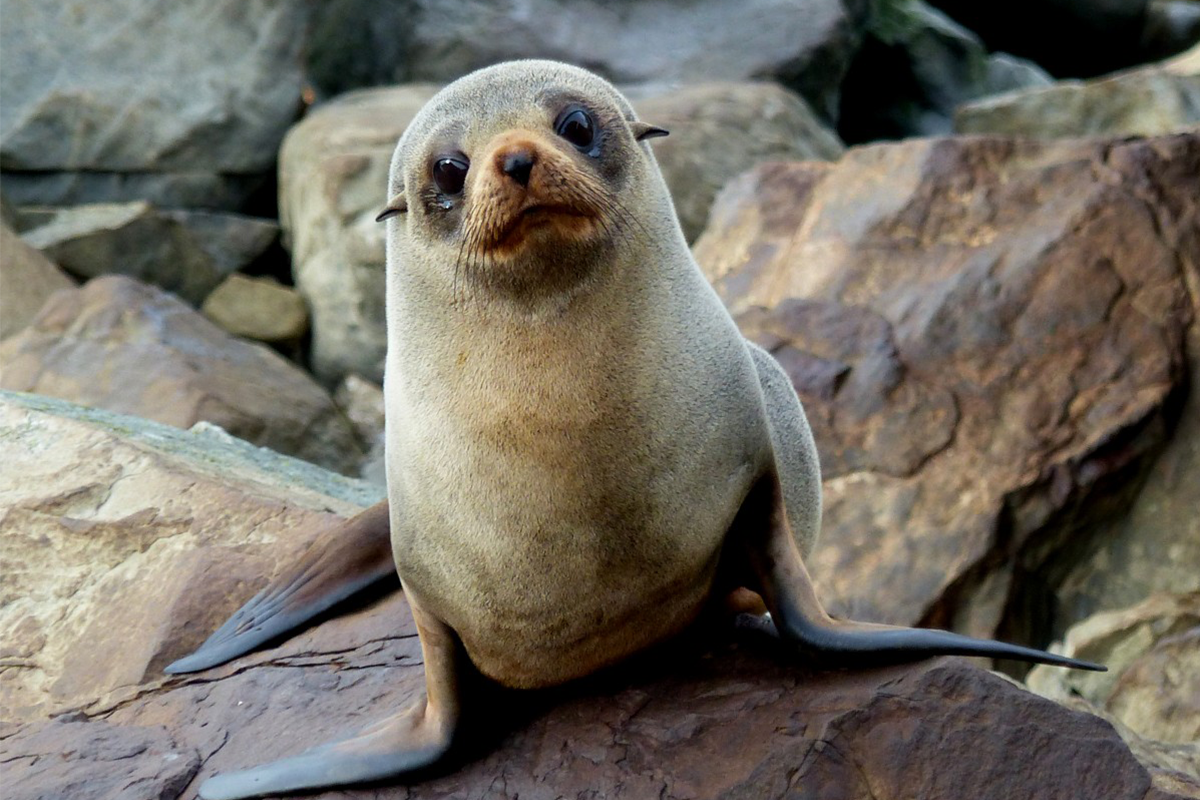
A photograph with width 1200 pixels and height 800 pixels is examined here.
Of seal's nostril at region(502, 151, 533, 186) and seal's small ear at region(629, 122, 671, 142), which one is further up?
seal's nostril at region(502, 151, 533, 186)

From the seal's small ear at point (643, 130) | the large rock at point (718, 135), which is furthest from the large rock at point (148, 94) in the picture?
the seal's small ear at point (643, 130)

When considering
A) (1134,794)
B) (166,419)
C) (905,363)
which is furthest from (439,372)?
(166,419)

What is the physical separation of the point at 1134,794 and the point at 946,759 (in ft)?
1.27

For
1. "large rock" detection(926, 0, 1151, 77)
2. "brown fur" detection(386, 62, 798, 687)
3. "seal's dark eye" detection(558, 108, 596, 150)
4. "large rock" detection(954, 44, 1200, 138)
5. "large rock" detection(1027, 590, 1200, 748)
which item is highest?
"seal's dark eye" detection(558, 108, 596, 150)

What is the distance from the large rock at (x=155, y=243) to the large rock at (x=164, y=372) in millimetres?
1198

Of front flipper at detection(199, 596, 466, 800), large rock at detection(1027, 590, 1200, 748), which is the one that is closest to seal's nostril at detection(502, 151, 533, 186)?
front flipper at detection(199, 596, 466, 800)

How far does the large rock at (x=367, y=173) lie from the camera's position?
32.0ft

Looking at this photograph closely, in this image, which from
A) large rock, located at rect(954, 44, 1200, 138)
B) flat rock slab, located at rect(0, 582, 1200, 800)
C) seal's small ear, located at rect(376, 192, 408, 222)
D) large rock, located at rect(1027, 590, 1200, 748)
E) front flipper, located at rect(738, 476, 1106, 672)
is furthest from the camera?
large rock, located at rect(954, 44, 1200, 138)

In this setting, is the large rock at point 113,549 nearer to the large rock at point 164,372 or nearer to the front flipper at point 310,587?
the front flipper at point 310,587

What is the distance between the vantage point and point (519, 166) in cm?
287

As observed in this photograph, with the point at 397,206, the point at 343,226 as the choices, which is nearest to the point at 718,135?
the point at 343,226

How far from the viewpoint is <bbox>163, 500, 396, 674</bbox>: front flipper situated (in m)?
4.03

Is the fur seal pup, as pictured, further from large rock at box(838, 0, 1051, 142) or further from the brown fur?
large rock at box(838, 0, 1051, 142)

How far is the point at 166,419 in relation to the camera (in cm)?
793
